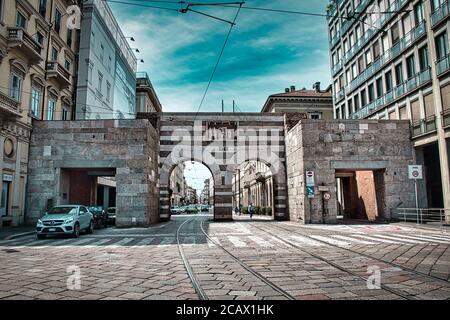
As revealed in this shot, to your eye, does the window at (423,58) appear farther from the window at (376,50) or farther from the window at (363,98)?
the window at (363,98)

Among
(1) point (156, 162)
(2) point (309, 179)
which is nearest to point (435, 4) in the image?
(2) point (309, 179)

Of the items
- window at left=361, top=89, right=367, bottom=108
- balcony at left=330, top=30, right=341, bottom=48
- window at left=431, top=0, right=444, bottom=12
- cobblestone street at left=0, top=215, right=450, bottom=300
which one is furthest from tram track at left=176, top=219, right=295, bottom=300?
balcony at left=330, top=30, right=341, bottom=48

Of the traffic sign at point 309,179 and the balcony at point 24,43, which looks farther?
the traffic sign at point 309,179

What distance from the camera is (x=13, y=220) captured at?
1884 cm

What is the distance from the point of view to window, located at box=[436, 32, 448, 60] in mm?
20156

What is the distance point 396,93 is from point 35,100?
81.0 ft

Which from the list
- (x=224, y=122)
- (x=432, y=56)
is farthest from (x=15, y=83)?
(x=432, y=56)

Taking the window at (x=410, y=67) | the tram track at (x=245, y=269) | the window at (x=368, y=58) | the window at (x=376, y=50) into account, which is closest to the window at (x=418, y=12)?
the window at (x=410, y=67)

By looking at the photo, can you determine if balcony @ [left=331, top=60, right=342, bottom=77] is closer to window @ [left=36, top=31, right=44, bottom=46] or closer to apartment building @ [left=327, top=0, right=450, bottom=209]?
apartment building @ [left=327, top=0, right=450, bottom=209]

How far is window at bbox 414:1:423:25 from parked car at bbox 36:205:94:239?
76.7 feet

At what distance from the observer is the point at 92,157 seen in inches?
809

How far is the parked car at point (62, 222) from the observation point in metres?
13.9

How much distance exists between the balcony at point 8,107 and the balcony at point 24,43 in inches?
113
